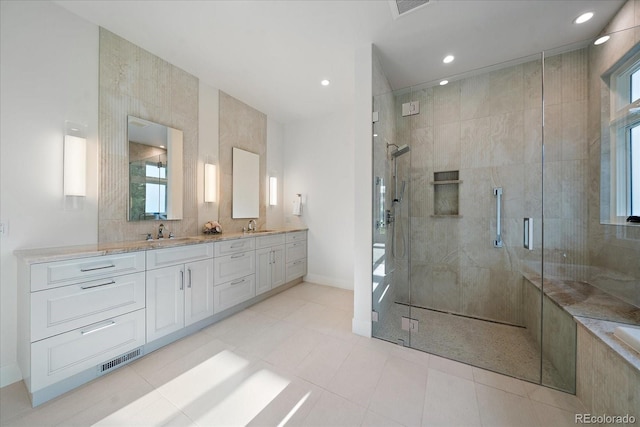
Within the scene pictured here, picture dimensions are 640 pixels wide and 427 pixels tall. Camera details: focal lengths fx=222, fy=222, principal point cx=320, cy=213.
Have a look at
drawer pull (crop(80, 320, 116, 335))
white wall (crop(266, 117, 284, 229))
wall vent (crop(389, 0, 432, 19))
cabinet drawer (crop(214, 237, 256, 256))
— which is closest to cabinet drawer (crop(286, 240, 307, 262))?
white wall (crop(266, 117, 284, 229))

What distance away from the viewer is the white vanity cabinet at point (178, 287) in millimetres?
1942

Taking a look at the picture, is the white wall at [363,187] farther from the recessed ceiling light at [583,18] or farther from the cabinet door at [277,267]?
the recessed ceiling light at [583,18]

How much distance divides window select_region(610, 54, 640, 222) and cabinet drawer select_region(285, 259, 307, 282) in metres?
3.50

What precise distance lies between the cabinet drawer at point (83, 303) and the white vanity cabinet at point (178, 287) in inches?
4.5

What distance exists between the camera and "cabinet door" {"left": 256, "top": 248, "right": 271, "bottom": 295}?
9.85ft

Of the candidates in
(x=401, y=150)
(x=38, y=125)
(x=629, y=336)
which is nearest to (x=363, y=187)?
(x=401, y=150)

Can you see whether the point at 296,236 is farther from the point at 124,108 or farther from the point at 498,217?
the point at 498,217

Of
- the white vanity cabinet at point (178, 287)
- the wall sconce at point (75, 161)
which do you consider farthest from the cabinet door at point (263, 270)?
the wall sconce at point (75, 161)

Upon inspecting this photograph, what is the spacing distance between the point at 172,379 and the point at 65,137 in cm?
213

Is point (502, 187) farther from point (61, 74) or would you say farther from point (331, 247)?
point (61, 74)

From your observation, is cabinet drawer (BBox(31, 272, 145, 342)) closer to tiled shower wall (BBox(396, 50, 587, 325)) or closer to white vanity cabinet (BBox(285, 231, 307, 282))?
white vanity cabinet (BBox(285, 231, 307, 282))

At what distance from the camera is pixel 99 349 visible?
64.4 inches

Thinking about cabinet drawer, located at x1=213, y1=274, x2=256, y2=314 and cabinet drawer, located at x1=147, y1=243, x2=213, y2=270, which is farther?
cabinet drawer, located at x1=213, y1=274, x2=256, y2=314

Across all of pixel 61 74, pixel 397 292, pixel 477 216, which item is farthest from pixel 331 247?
pixel 61 74
